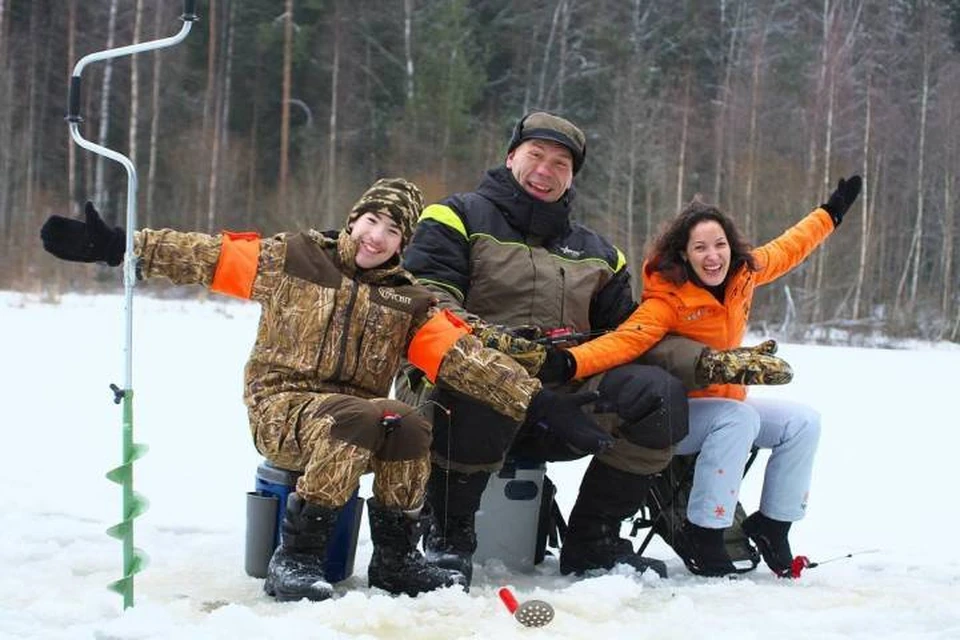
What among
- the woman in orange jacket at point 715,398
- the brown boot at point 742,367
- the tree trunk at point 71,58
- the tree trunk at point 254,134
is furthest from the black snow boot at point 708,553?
the tree trunk at point 254,134

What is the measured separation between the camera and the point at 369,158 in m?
25.9

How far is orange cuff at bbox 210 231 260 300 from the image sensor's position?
2.95 meters

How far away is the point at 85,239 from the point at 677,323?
1.81 meters

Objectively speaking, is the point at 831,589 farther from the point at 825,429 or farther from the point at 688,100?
the point at 688,100

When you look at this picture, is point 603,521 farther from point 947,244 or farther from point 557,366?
point 947,244

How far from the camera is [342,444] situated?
280 cm

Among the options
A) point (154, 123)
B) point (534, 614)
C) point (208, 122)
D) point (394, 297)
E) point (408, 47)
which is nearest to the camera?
point (534, 614)

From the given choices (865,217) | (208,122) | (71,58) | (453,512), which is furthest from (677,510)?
(71,58)

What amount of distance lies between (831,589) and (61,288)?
14424 mm

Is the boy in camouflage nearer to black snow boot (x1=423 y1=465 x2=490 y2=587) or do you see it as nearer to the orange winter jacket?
black snow boot (x1=423 y1=465 x2=490 y2=587)

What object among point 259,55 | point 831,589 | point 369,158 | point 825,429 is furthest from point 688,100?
point 831,589

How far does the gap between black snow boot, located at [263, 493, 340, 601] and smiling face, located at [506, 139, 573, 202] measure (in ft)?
4.11

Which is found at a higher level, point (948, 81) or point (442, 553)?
point (948, 81)

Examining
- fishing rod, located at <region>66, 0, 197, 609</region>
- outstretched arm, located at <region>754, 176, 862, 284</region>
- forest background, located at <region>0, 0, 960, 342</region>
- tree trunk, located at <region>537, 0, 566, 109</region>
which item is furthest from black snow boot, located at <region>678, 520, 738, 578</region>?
tree trunk, located at <region>537, 0, 566, 109</region>
